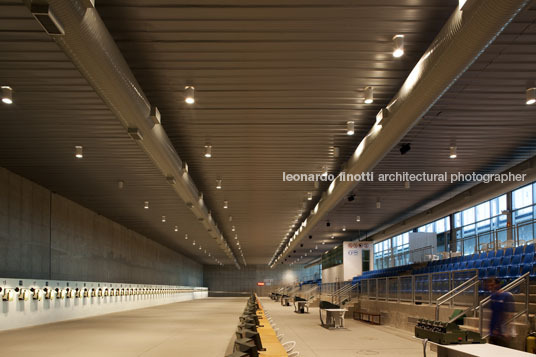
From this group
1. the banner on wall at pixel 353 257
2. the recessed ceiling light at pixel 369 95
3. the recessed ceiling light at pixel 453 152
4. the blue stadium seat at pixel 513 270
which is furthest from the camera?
the banner on wall at pixel 353 257

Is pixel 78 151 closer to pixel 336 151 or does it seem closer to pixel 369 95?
pixel 336 151

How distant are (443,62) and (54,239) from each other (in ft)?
61.1

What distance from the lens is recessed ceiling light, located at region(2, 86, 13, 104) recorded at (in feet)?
33.6

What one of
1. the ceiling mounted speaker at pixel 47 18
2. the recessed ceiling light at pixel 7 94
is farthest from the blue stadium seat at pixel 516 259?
the recessed ceiling light at pixel 7 94

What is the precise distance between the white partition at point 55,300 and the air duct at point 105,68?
25.6 feet

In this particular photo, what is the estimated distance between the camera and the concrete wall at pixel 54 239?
1770cm

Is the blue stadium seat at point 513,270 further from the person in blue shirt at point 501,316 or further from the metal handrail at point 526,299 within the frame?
the person in blue shirt at point 501,316

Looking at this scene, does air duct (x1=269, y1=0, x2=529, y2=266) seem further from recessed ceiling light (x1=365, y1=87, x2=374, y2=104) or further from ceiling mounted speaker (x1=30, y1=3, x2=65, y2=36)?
ceiling mounted speaker (x1=30, y1=3, x2=65, y2=36)

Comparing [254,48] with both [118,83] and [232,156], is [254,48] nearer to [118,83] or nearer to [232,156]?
[118,83]

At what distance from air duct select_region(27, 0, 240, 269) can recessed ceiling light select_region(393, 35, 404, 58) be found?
4.38 meters

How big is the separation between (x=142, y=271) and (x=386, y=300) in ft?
82.1

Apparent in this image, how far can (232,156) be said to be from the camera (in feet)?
51.2

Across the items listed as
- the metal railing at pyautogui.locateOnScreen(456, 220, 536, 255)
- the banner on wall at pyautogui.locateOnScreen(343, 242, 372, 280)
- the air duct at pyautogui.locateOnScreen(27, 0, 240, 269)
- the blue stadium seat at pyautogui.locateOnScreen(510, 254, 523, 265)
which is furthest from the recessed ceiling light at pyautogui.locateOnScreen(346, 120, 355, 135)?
the banner on wall at pyautogui.locateOnScreen(343, 242, 372, 280)

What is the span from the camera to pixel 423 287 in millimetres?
16000
